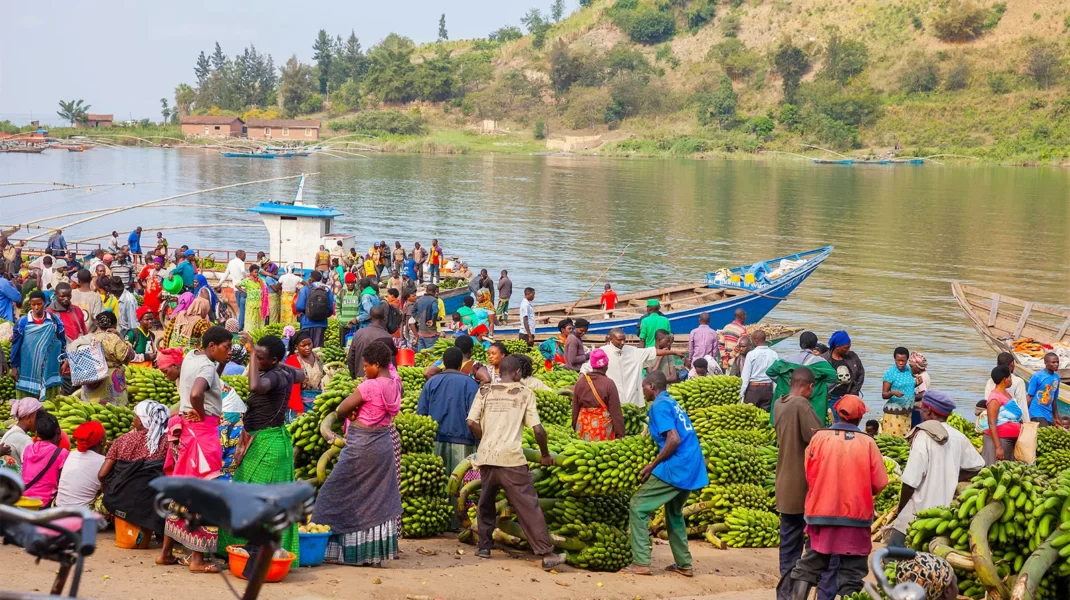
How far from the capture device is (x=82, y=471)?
7.23m

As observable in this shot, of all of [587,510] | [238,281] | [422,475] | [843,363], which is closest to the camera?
[587,510]

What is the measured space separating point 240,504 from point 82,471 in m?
4.77

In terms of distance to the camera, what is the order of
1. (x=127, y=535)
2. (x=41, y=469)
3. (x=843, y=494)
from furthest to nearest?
(x=41, y=469) < (x=127, y=535) < (x=843, y=494)

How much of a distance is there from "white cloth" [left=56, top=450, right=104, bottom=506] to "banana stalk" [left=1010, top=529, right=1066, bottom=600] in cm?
565

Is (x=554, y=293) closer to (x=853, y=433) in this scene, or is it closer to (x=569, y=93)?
(x=853, y=433)

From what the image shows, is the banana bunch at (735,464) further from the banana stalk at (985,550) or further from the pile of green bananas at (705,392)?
the banana stalk at (985,550)

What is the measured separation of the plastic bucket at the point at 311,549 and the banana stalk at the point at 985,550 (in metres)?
3.98

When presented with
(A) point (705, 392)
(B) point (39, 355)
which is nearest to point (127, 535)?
(B) point (39, 355)

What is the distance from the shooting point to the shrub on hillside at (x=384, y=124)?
385 ft

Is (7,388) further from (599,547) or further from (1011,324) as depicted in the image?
(1011,324)

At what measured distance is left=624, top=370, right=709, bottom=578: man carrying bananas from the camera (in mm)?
7336

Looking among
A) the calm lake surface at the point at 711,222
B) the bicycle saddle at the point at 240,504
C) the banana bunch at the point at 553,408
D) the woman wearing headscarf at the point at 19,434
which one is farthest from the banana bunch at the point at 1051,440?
the bicycle saddle at the point at 240,504

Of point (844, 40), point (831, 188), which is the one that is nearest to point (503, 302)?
point (831, 188)

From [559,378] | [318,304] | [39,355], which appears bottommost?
[559,378]
